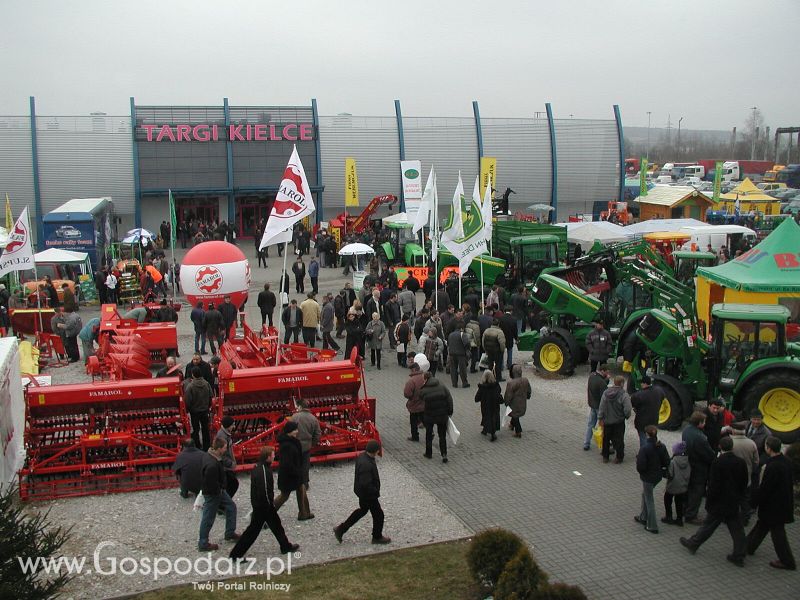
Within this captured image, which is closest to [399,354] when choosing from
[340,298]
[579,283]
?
[340,298]

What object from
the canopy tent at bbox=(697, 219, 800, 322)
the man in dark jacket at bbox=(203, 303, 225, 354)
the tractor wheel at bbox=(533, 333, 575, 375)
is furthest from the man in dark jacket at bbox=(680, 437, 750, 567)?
the man in dark jacket at bbox=(203, 303, 225, 354)

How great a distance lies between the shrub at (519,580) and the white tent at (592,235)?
22923 millimetres

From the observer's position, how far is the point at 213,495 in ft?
29.1

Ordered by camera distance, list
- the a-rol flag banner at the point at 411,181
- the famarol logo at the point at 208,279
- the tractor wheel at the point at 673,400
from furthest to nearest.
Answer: the a-rol flag banner at the point at 411,181 → the famarol logo at the point at 208,279 → the tractor wheel at the point at 673,400

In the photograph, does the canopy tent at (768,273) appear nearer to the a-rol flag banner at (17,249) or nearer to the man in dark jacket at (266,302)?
the man in dark jacket at (266,302)

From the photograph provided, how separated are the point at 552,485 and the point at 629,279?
22.6 ft

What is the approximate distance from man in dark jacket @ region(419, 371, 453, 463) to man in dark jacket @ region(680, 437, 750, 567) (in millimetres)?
4192

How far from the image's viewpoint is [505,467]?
465 inches

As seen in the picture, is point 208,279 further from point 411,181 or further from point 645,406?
point 411,181

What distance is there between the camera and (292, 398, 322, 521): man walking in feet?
32.2

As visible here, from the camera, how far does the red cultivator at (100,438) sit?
10.9 m

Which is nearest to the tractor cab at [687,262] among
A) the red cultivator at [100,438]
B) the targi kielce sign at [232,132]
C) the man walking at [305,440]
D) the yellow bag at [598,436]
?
the yellow bag at [598,436]

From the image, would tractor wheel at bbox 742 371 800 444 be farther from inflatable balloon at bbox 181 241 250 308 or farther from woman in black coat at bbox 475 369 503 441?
inflatable balloon at bbox 181 241 250 308

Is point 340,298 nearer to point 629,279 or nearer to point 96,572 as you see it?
point 629,279
